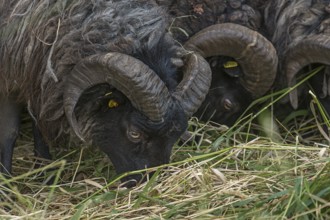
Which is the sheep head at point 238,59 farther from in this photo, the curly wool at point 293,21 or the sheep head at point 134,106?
the sheep head at point 134,106

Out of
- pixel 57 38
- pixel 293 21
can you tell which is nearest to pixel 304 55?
pixel 293 21

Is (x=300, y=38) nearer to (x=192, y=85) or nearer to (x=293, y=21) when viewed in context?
(x=293, y=21)

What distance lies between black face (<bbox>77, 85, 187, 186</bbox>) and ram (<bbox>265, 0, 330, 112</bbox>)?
1.37 m

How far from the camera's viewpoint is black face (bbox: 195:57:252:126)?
285 inches

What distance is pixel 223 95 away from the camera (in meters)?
7.32

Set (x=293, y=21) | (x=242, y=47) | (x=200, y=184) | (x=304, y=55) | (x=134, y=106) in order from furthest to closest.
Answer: (x=293, y=21) → (x=304, y=55) → (x=242, y=47) → (x=134, y=106) → (x=200, y=184)

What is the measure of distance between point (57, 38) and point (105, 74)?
0.48 metres

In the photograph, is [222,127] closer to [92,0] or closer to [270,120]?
[270,120]

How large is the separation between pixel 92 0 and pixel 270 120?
6.24ft

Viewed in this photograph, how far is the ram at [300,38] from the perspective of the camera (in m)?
7.03

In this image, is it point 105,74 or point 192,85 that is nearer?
point 105,74

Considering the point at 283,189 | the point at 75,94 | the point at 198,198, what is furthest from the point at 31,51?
the point at 283,189

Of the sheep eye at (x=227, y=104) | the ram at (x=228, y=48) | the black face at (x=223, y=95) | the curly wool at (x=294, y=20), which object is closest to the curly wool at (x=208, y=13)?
the ram at (x=228, y=48)

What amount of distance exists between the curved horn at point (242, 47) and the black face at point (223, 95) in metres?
0.14
